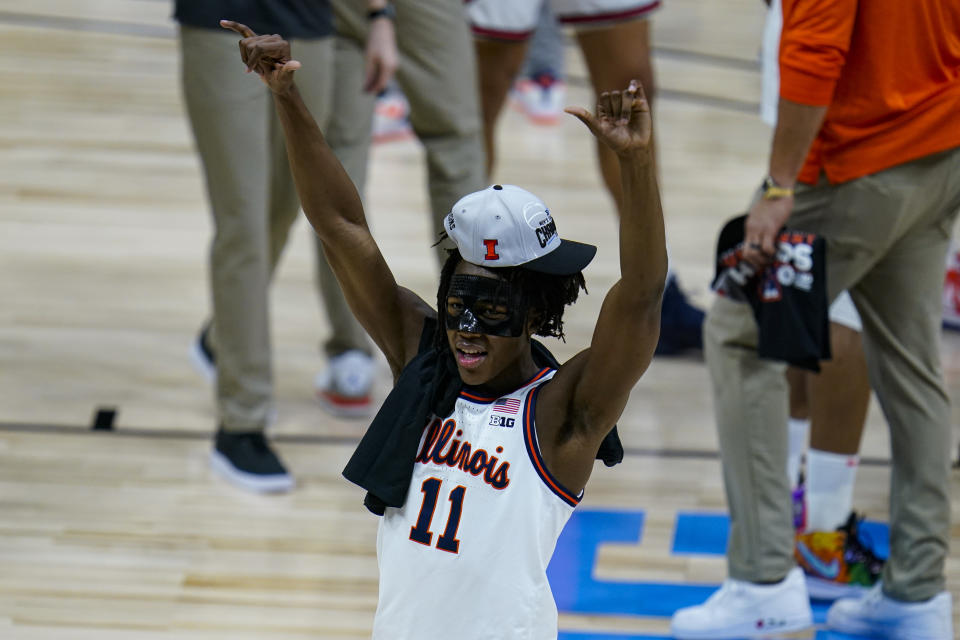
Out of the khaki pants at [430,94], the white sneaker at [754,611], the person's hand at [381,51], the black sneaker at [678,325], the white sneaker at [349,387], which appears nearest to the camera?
the white sneaker at [754,611]

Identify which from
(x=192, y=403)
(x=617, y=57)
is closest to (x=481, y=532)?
(x=192, y=403)

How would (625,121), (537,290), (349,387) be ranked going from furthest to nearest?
(349,387)
(537,290)
(625,121)

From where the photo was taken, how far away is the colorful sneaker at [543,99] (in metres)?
7.32

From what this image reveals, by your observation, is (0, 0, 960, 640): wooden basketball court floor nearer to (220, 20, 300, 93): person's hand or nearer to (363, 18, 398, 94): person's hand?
(363, 18, 398, 94): person's hand

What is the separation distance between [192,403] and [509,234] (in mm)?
2522

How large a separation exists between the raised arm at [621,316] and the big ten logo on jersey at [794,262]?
96cm

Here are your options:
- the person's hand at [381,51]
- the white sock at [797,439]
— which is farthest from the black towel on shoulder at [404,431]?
the person's hand at [381,51]

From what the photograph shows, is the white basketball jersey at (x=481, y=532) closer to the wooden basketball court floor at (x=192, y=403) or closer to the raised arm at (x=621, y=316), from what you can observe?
the raised arm at (x=621, y=316)

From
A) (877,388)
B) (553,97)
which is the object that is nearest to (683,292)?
(877,388)

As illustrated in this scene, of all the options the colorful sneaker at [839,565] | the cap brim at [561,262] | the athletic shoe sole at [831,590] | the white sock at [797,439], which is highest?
the cap brim at [561,262]

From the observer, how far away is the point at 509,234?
6.31 feet

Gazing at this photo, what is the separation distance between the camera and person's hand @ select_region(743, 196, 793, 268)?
2805mm

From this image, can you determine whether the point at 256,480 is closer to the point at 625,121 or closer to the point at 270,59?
the point at 270,59

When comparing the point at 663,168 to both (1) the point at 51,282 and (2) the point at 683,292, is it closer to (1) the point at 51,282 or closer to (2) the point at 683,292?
(2) the point at 683,292
